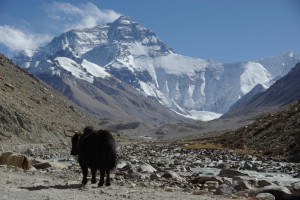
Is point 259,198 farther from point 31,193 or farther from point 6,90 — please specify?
point 6,90

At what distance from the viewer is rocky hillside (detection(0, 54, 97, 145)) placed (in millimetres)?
58403

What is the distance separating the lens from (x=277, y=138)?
51781mm

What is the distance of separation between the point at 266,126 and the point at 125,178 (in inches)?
1677

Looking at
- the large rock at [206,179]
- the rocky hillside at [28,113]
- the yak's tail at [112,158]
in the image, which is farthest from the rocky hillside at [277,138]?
the yak's tail at [112,158]

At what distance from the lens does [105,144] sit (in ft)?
52.6

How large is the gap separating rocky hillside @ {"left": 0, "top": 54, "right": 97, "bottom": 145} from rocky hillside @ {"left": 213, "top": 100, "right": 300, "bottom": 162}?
23538 mm

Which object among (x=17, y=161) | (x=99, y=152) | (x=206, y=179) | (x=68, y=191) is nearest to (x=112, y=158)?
(x=99, y=152)

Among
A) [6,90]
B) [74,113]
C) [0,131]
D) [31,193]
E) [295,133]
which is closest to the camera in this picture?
[31,193]

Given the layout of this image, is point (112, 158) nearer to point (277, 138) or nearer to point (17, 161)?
point (17, 161)

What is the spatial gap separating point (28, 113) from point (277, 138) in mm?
33061

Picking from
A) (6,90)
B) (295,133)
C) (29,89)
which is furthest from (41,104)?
(295,133)

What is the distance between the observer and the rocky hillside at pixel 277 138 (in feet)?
150

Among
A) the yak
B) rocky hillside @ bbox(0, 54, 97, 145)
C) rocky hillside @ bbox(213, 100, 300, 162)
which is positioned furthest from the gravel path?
rocky hillside @ bbox(0, 54, 97, 145)

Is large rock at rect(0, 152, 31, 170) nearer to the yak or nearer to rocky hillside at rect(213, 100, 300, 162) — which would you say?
the yak
